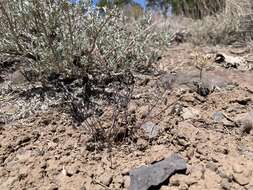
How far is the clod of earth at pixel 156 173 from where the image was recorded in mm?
1996

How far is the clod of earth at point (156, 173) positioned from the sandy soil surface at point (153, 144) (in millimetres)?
36

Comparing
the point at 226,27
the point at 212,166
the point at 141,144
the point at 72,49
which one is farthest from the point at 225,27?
the point at 212,166

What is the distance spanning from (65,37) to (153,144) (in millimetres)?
902

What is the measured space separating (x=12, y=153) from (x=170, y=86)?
3.40 ft

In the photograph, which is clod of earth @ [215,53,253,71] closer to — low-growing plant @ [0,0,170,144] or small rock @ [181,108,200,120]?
low-growing plant @ [0,0,170,144]

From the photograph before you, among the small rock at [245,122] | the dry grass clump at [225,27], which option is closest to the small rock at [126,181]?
the small rock at [245,122]

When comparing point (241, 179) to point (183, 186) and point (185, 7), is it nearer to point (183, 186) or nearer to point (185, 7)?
point (183, 186)

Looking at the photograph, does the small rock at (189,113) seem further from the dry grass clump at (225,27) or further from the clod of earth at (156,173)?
the dry grass clump at (225,27)

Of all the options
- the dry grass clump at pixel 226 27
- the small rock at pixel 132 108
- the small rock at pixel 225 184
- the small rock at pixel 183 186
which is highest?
the dry grass clump at pixel 226 27

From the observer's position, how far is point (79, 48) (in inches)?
112

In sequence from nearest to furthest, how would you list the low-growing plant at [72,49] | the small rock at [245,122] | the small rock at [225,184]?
the small rock at [225,184] < the small rock at [245,122] < the low-growing plant at [72,49]

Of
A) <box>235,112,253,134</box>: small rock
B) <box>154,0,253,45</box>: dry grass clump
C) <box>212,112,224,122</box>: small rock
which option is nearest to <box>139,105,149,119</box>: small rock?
<box>212,112,224,122</box>: small rock

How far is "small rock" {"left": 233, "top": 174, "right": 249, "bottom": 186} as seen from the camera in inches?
79.1

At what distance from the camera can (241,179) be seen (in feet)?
6.64
